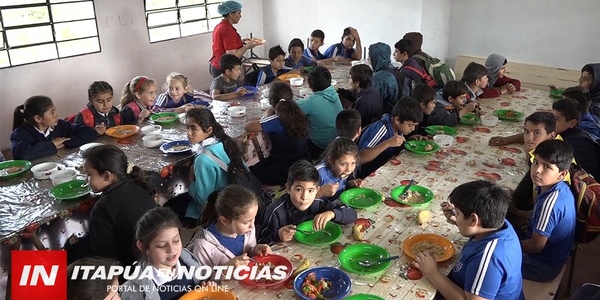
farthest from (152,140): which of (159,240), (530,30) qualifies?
(530,30)

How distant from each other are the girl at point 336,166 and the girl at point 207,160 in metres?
0.64

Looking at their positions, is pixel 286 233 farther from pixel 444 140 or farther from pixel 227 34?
pixel 227 34

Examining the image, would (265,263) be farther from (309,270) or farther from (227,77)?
(227,77)

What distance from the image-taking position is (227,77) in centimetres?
505

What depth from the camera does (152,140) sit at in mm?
3465

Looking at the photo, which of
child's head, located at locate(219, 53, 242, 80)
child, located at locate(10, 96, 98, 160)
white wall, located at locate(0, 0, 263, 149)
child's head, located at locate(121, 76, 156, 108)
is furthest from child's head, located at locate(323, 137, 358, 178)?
white wall, located at locate(0, 0, 263, 149)

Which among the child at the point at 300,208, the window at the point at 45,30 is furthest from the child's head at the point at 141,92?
the window at the point at 45,30

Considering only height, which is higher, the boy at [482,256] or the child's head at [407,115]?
the child's head at [407,115]

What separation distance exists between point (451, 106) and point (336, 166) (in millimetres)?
1767

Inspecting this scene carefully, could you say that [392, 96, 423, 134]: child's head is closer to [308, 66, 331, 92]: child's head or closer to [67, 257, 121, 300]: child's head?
[308, 66, 331, 92]: child's head

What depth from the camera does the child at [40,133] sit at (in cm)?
327

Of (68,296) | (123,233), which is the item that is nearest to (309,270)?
(68,296)

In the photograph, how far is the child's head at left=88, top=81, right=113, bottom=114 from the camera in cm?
386

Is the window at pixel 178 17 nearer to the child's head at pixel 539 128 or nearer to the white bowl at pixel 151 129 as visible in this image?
the white bowl at pixel 151 129
